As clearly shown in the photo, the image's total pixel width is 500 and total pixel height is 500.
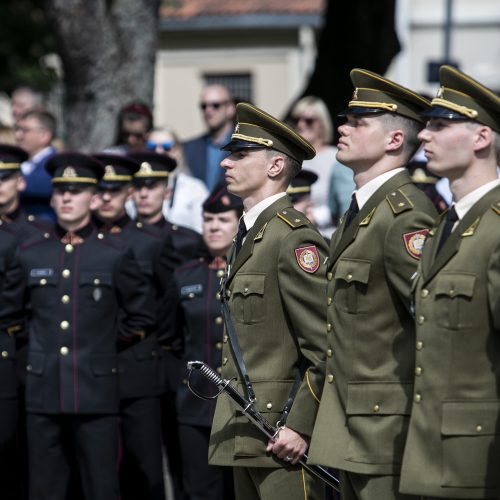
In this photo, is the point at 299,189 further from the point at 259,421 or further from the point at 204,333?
the point at 259,421

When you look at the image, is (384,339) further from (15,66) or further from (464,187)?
(15,66)

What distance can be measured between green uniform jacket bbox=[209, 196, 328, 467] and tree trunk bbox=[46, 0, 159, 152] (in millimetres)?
7434

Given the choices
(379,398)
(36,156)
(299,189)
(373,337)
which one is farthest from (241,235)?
(36,156)

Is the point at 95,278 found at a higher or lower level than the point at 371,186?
lower

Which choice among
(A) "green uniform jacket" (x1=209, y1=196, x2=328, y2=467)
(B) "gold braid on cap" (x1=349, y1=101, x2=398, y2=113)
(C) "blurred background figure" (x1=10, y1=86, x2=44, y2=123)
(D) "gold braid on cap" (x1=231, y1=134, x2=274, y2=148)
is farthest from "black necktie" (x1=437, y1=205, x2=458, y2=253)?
(C) "blurred background figure" (x1=10, y1=86, x2=44, y2=123)

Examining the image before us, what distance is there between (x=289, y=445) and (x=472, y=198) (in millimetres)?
1424

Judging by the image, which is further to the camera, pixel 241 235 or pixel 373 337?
pixel 241 235

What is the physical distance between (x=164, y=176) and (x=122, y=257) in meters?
1.37

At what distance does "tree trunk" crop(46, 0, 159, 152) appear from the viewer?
1349 centimetres

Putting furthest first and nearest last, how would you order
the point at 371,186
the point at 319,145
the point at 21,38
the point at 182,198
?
1. the point at 21,38
2. the point at 319,145
3. the point at 182,198
4. the point at 371,186

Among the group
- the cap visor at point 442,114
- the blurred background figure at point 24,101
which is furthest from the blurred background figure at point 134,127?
the cap visor at point 442,114

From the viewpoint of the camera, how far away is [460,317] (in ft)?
16.4

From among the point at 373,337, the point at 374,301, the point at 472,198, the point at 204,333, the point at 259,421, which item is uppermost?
the point at 472,198

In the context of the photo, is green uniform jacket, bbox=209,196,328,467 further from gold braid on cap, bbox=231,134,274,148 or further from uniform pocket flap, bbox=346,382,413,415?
uniform pocket flap, bbox=346,382,413,415
